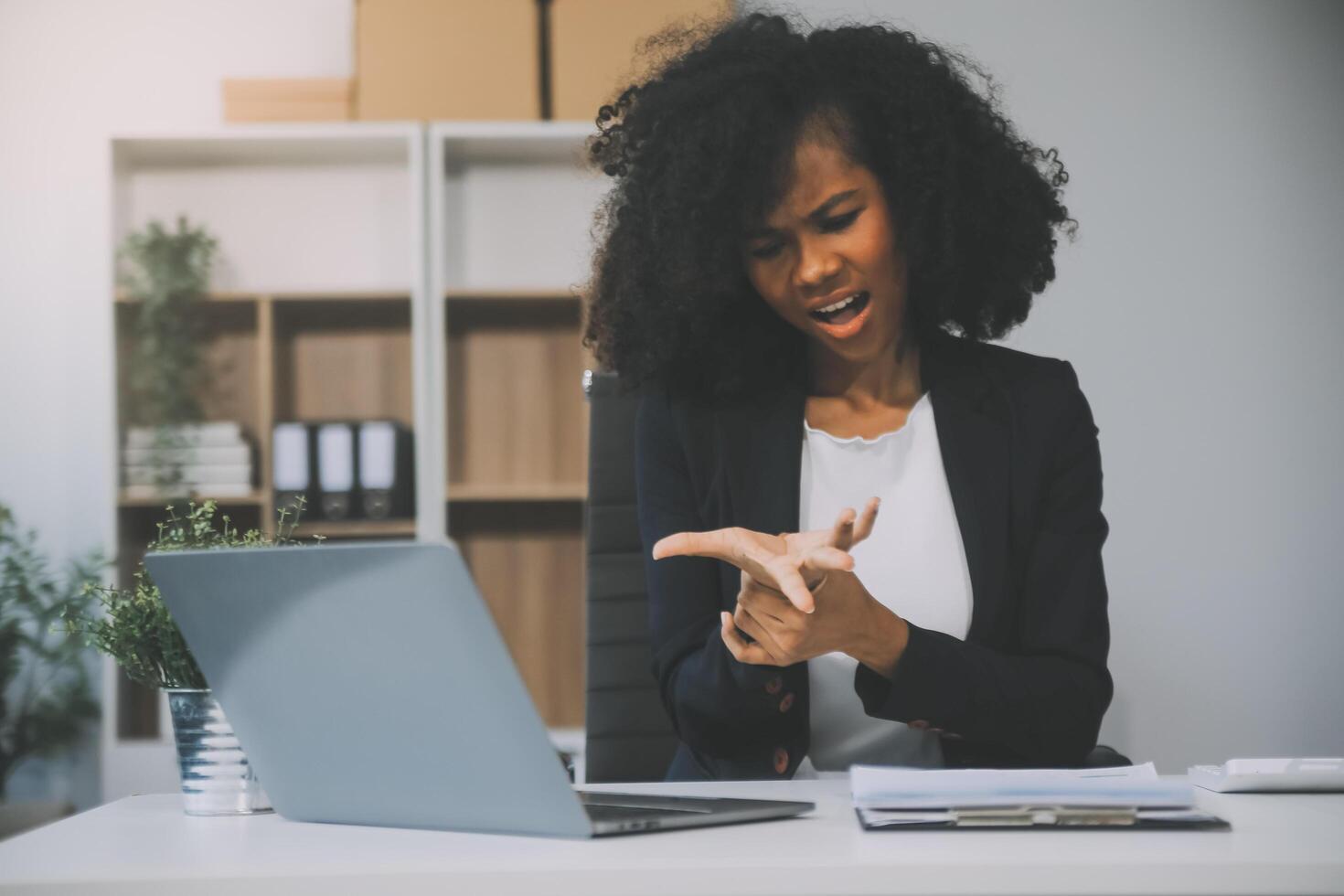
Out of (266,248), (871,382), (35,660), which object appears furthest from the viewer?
(266,248)

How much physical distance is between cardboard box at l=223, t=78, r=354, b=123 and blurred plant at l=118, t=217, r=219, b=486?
34 centimetres

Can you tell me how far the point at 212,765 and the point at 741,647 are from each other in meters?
0.43

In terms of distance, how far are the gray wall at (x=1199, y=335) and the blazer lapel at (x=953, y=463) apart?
110cm

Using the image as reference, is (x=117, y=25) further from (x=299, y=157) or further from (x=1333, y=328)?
(x=1333, y=328)

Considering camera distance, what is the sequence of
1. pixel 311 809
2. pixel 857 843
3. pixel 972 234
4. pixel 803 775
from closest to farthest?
1. pixel 857 843
2. pixel 311 809
3. pixel 803 775
4. pixel 972 234

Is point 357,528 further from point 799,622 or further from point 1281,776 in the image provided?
point 1281,776

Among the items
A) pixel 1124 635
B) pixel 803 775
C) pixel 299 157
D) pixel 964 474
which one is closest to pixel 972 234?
pixel 964 474

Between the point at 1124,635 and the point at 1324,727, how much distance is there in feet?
1.46

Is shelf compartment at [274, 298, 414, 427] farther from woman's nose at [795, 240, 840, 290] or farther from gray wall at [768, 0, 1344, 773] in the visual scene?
woman's nose at [795, 240, 840, 290]

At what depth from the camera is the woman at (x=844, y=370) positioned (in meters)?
1.36

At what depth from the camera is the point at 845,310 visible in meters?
1.40

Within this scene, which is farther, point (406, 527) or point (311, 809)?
point (406, 527)

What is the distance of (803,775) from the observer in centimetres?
140

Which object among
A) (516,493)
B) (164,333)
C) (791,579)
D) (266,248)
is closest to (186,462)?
(164,333)
